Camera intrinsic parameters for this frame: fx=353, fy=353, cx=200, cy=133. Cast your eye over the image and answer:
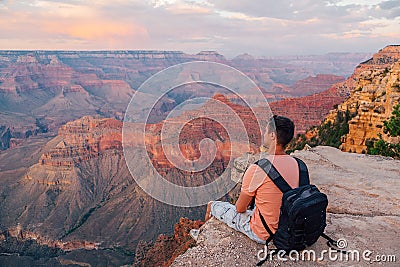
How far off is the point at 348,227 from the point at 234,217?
1.83 m

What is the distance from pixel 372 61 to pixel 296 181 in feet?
191

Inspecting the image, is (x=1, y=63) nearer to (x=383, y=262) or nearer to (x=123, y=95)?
(x=123, y=95)

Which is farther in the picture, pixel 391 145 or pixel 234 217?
pixel 391 145

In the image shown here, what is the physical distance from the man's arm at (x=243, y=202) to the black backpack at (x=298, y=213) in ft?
1.01

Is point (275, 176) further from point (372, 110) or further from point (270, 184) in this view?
point (372, 110)

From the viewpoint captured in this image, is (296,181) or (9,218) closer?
(296,181)

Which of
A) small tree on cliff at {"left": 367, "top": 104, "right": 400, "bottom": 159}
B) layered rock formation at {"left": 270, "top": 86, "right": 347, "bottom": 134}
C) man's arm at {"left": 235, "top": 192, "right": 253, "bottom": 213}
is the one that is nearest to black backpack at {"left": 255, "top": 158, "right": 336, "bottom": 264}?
man's arm at {"left": 235, "top": 192, "right": 253, "bottom": 213}

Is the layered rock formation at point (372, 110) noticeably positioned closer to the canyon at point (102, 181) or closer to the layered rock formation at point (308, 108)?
the canyon at point (102, 181)

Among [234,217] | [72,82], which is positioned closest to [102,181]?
[234,217]

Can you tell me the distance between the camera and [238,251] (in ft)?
15.6

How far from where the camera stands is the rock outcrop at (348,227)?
4617mm

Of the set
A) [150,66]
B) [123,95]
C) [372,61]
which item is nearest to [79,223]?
[372,61]

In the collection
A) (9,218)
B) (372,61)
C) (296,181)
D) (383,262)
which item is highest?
(372,61)

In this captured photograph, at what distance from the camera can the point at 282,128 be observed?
14.6 feet
